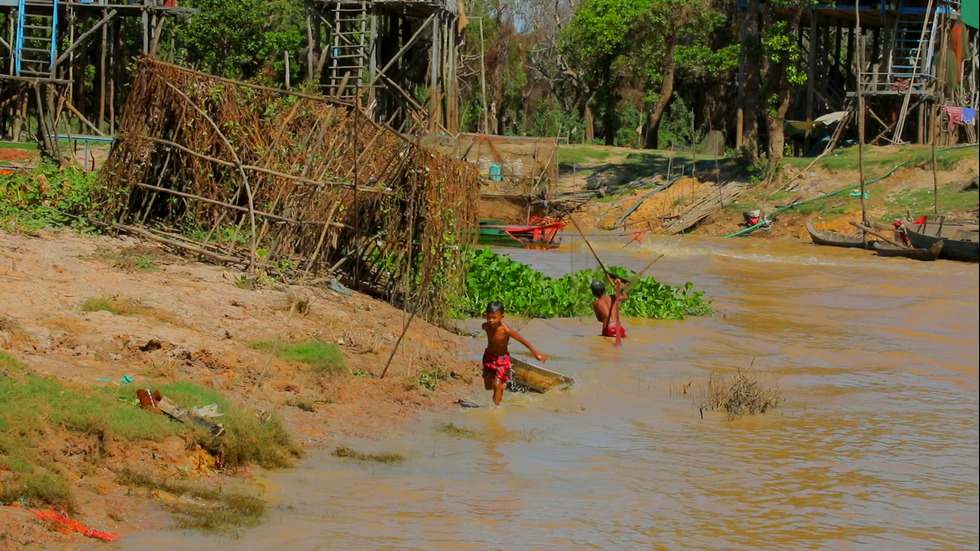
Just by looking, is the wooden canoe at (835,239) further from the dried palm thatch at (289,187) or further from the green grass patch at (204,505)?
the green grass patch at (204,505)

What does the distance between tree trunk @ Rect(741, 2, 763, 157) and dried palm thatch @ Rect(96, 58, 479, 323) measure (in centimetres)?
2000

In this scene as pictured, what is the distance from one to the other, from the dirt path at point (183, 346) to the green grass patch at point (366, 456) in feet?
0.60

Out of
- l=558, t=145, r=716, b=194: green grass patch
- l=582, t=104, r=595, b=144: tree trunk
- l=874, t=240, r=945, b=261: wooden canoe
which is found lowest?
l=874, t=240, r=945, b=261: wooden canoe

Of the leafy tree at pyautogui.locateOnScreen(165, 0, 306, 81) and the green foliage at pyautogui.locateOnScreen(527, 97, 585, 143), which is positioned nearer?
the leafy tree at pyautogui.locateOnScreen(165, 0, 306, 81)

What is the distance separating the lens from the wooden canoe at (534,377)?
10250mm

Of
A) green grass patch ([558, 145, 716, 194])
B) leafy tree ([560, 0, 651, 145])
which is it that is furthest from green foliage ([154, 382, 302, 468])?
leafy tree ([560, 0, 651, 145])

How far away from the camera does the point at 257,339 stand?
9.59 m

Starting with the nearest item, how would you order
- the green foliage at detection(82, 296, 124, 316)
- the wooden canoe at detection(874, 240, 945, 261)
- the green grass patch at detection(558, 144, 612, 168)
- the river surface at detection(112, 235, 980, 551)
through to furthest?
the river surface at detection(112, 235, 980, 551) < the green foliage at detection(82, 296, 124, 316) < the wooden canoe at detection(874, 240, 945, 261) < the green grass patch at detection(558, 144, 612, 168)

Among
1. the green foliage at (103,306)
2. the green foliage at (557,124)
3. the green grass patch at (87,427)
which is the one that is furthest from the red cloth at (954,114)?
the green grass patch at (87,427)

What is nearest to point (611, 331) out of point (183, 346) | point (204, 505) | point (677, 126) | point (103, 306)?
point (183, 346)

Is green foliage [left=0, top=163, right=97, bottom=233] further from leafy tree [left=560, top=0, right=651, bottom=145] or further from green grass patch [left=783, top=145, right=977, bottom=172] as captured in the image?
leafy tree [left=560, top=0, right=651, bottom=145]

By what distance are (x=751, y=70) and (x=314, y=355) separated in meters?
24.9

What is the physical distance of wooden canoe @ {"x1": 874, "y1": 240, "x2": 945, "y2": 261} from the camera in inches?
887

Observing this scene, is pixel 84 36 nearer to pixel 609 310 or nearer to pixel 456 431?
pixel 609 310
